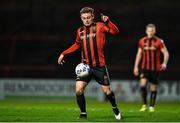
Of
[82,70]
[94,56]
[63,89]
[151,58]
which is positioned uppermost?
[94,56]

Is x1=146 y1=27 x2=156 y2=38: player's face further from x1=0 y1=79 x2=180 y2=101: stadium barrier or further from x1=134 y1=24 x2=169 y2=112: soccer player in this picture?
x1=0 y1=79 x2=180 y2=101: stadium barrier

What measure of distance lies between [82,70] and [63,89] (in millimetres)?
10660

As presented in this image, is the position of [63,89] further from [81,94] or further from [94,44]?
[94,44]

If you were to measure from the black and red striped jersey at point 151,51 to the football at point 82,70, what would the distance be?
386 cm

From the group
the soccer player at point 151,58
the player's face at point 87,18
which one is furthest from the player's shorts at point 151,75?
the player's face at point 87,18

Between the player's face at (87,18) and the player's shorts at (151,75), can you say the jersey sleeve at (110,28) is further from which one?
the player's shorts at (151,75)

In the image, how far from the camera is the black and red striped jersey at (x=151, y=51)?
42.5 ft

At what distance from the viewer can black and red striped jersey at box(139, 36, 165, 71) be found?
1295 centimetres

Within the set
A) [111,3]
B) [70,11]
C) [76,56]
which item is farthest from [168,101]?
[70,11]

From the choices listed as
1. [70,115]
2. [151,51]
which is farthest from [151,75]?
[70,115]

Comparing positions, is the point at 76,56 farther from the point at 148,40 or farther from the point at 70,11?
the point at 148,40

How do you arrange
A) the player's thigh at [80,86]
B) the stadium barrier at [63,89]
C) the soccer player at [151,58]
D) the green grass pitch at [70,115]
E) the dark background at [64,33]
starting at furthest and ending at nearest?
the dark background at [64,33] < the stadium barrier at [63,89] < the soccer player at [151,58] < the player's thigh at [80,86] < the green grass pitch at [70,115]

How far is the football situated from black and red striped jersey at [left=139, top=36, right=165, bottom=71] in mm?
3857

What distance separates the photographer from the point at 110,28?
9.26 metres
